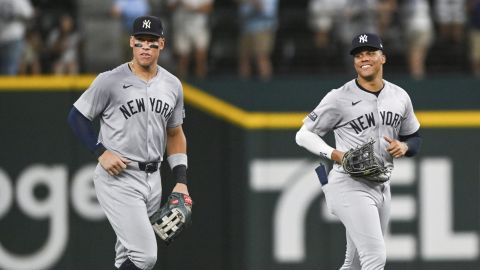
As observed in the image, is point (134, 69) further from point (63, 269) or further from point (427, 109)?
point (427, 109)

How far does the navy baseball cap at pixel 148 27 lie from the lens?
7512 millimetres

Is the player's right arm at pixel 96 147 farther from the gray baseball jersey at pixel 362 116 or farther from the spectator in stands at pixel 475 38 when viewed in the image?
the spectator in stands at pixel 475 38

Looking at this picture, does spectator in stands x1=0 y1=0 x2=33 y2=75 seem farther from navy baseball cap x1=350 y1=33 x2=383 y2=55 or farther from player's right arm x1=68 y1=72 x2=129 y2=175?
navy baseball cap x1=350 y1=33 x2=383 y2=55

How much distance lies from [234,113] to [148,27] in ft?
10.4

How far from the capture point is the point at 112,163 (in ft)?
24.6

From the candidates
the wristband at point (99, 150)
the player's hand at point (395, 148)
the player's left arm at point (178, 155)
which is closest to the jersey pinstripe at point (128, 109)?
the wristband at point (99, 150)

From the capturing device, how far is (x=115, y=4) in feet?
39.4

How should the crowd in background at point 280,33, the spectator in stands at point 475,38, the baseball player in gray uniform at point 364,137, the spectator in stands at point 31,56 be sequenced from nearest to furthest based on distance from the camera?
the baseball player in gray uniform at point 364,137
the spectator in stands at point 31,56
the crowd in background at point 280,33
the spectator in stands at point 475,38

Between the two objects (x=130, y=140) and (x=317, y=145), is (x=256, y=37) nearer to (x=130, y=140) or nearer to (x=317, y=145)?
(x=317, y=145)

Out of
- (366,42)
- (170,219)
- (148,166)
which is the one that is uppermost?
(366,42)

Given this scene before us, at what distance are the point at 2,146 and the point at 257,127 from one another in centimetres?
229

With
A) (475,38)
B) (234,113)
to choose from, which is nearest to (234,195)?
(234,113)

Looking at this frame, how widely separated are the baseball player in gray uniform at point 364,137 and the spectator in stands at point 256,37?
4.35m

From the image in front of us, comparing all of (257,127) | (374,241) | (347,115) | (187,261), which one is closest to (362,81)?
(347,115)
